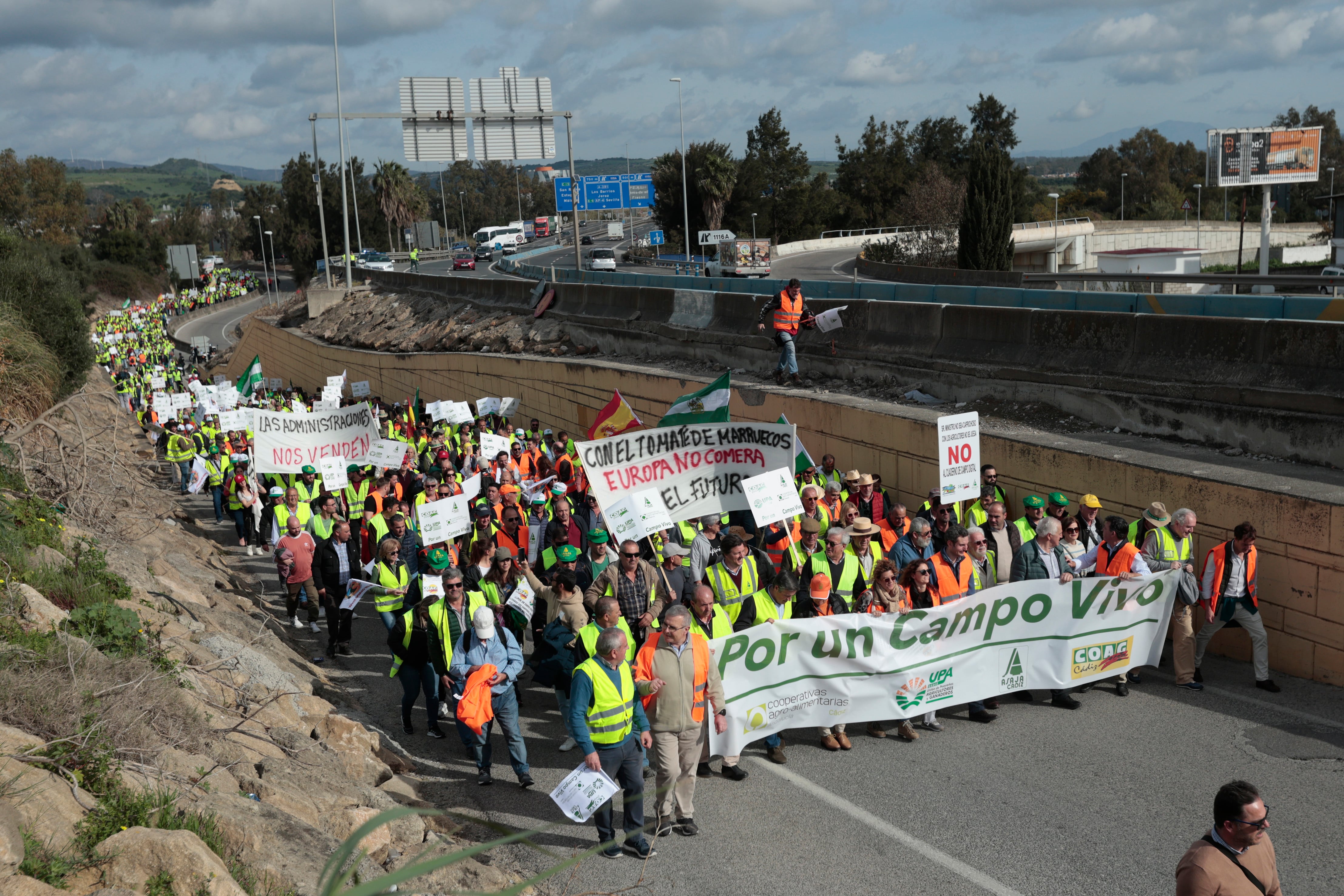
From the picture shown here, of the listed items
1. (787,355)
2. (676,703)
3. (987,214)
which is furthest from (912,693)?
(987,214)

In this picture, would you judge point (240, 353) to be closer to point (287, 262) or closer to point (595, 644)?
point (595, 644)

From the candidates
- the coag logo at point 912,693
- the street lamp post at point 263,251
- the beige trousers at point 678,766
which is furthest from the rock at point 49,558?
the street lamp post at point 263,251

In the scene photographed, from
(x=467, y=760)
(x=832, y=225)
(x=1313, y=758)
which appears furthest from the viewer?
(x=832, y=225)

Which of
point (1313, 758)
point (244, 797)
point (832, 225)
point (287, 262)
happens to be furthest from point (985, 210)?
point (287, 262)

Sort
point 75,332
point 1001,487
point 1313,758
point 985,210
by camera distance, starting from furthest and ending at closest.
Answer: point 985,210
point 75,332
point 1001,487
point 1313,758

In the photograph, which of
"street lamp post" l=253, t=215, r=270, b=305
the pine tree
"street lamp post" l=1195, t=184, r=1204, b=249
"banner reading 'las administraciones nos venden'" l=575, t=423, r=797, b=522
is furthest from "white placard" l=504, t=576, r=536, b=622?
"street lamp post" l=253, t=215, r=270, b=305

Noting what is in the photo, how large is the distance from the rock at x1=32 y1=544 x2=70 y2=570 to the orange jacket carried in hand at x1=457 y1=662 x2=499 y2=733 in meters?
4.17

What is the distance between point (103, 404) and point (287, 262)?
107 metres

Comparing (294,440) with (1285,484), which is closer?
(1285,484)

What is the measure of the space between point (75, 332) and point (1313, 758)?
21.8 meters

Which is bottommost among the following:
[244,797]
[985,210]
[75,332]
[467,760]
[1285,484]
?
[467,760]

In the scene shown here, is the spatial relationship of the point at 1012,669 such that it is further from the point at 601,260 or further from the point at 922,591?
the point at 601,260

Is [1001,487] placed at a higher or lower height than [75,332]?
lower

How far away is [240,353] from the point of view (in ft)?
178
